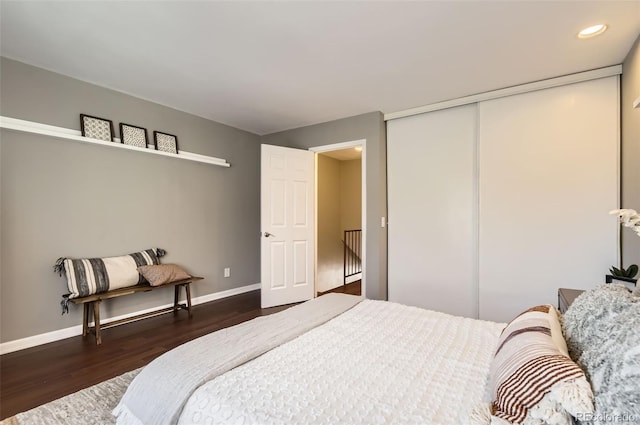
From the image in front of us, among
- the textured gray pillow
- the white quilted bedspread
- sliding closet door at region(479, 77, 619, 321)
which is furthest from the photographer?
sliding closet door at region(479, 77, 619, 321)

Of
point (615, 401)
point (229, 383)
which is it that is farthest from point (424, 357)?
point (229, 383)

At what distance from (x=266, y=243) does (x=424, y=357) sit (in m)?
2.75

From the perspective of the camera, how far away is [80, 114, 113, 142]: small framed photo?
2.78 m

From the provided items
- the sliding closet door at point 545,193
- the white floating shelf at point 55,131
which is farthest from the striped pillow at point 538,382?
the white floating shelf at point 55,131

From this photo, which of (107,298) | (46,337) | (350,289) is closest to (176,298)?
(107,298)

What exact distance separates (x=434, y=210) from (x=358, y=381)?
2640mm

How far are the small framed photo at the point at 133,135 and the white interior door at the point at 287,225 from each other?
1.36 m

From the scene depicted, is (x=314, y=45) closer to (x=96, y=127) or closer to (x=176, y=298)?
(x=96, y=127)

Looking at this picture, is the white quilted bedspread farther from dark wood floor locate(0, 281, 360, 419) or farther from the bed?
dark wood floor locate(0, 281, 360, 419)

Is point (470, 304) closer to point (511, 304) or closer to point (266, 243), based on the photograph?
point (511, 304)

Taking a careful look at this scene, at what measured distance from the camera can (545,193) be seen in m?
2.70

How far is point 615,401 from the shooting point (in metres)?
0.63

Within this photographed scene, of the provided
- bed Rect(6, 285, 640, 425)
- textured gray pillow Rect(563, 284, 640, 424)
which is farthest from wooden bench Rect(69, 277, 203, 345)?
textured gray pillow Rect(563, 284, 640, 424)

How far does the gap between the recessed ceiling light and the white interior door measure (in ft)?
9.46
